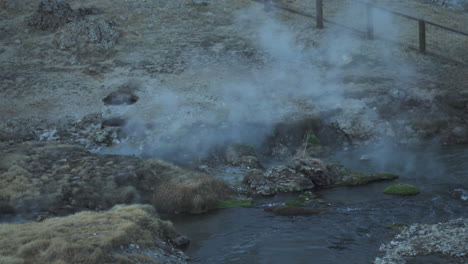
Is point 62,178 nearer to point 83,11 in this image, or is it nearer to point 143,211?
point 143,211

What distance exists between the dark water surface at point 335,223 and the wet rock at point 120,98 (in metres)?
7.02

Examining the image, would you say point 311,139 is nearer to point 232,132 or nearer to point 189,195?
point 232,132

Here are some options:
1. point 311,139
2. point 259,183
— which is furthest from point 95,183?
point 311,139

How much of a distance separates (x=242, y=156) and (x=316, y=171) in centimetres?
234

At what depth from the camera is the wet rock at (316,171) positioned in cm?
1392

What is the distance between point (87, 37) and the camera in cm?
2164

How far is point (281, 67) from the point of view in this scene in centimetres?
2017

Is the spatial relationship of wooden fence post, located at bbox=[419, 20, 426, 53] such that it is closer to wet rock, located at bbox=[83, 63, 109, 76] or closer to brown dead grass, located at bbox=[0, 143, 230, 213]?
brown dead grass, located at bbox=[0, 143, 230, 213]

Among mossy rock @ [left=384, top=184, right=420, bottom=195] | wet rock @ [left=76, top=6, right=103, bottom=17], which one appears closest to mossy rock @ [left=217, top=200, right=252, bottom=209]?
mossy rock @ [left=384, top=184, right=420, bottom=195]

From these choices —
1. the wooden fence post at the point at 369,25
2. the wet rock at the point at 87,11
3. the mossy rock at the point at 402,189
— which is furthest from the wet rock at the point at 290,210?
the wet rock at the point at 87,11

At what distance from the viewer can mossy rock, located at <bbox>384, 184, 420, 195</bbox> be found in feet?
41.4

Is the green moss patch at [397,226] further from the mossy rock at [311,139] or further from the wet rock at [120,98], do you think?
the wet rock at [120,98]

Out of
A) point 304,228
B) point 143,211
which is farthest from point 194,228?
point 304,228

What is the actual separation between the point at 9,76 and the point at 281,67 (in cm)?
956
